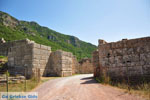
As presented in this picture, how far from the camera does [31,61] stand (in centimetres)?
1009

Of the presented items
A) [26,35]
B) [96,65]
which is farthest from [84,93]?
[26,35]

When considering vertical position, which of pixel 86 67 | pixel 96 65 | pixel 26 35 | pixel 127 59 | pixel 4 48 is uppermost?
pixel 26 35

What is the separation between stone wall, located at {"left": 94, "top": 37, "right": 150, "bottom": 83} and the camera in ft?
22.2

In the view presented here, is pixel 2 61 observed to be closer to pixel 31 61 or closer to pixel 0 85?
pixel 31 61

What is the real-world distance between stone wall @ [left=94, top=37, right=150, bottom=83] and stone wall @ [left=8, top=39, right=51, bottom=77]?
19.5 feet

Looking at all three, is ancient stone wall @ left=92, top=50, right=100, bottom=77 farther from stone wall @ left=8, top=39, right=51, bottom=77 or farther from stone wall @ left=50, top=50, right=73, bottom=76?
stone wall @ left=8, top=39, right=51, bottom=77

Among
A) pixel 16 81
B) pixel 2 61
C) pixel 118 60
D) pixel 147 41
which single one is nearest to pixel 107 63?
pixel 118 60

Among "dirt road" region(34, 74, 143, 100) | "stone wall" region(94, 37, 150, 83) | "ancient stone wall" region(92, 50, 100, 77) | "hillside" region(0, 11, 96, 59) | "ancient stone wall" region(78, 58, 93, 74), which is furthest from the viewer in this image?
"hillside" region(0, 11, 96, 59)

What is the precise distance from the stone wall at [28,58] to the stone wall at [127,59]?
5958 mm

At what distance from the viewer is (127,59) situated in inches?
284

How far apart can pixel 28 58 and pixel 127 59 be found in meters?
8.12

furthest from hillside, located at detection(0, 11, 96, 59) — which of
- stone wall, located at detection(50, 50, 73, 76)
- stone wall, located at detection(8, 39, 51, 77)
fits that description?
stone wall, located at detection(8, 39, 51, 77)

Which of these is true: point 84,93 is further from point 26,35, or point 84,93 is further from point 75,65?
point 26,35

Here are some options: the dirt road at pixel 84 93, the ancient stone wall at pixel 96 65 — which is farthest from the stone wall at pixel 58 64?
the dirt road at pixel 84 93
